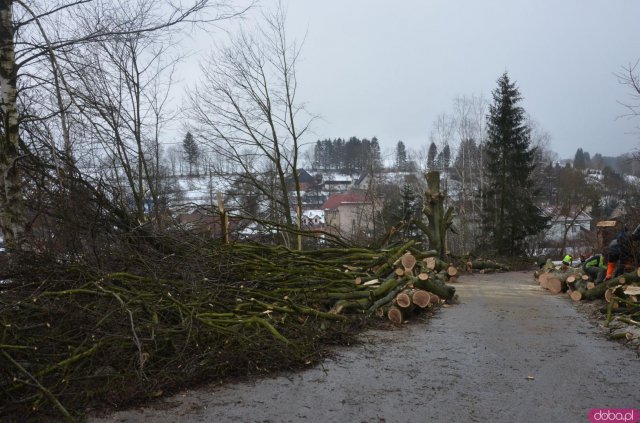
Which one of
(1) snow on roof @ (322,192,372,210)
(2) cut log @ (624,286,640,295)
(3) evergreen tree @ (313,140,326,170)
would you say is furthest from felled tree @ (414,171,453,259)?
(3) evergreen tree @ (313,140,326,170)

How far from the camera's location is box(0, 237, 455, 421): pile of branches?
4.18 meters

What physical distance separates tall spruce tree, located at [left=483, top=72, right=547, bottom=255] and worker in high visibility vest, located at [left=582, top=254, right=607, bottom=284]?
59.7 feet

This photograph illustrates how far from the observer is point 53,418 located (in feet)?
12.8

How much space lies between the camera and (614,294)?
8.22 m

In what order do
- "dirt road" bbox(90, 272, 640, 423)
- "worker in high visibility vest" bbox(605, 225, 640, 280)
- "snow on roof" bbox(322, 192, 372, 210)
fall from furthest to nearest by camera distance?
"snow on roof" bbox(322, 192, 372, 210)
"worker in high visibility vest" bbox(605, 225, 640, 280)
"dirt road" bbox(90, 272, 640, 423)

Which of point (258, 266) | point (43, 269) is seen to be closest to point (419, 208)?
point (258, 266)

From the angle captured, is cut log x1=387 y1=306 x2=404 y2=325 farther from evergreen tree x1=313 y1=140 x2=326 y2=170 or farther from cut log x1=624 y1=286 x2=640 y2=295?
evergreen tree x1=313 y1=140 x2=326 y2=170

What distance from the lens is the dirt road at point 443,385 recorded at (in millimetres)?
4145

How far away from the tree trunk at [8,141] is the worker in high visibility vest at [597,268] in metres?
10.1

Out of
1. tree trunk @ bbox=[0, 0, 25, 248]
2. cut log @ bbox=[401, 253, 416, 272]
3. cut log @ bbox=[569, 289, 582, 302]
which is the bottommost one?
cut log @ bbox=[569, 289, 582, 302]

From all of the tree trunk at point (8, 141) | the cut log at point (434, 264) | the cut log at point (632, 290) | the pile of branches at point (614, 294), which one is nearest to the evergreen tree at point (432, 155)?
the cut log at point (434, 264)

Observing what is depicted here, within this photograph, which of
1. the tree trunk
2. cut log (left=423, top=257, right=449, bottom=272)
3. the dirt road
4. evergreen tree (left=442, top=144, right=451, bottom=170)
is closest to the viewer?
the dirt road

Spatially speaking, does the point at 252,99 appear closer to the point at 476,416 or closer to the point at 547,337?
the point at 547,337

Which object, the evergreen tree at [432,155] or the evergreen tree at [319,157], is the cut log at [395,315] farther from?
the evergreen tree at [319,157]
